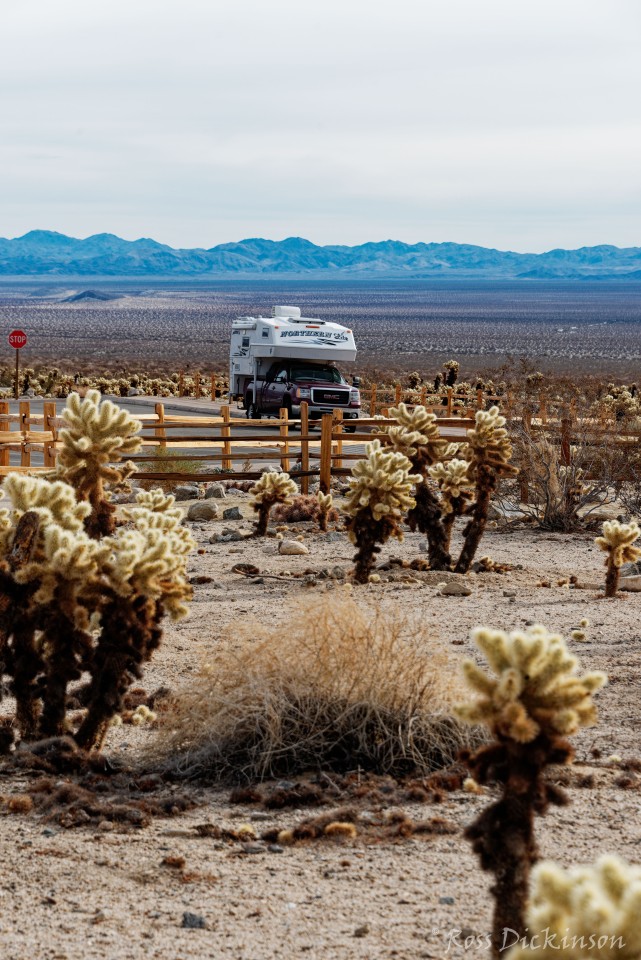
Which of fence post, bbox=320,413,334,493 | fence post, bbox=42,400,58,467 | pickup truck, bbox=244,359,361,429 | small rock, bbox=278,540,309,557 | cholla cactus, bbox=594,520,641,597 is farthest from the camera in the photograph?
pickup truck, bbox=244,359,361,429

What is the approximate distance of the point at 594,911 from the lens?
2480 millimetres

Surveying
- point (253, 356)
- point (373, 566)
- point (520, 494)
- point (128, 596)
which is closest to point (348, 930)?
point (128, 596)

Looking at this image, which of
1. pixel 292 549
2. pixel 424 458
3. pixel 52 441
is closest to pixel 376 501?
pixel 424 458

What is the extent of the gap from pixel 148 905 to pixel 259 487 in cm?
877

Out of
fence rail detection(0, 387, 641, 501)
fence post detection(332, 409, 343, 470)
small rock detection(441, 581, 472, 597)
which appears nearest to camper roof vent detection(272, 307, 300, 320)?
fence rail detection(0, 387, 641, 501)

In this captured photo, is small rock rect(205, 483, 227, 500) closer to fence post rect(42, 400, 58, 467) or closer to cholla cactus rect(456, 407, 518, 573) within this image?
fence post rect(42, 400, 58, 467)

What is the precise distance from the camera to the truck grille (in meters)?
28.4

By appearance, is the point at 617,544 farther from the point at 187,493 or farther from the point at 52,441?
the point at 187,493

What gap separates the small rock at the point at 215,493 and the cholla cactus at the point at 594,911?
49.5ft

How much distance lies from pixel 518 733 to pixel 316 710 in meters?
2.71

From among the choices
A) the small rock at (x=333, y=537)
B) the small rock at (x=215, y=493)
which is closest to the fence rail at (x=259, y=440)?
the small rock at (x=215, y=493)

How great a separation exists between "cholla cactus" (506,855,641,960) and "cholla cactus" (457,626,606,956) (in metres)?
1.09

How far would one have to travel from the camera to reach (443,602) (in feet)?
33.4

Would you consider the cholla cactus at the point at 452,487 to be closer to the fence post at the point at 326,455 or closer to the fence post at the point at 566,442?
the fence post at the point at 326,455
